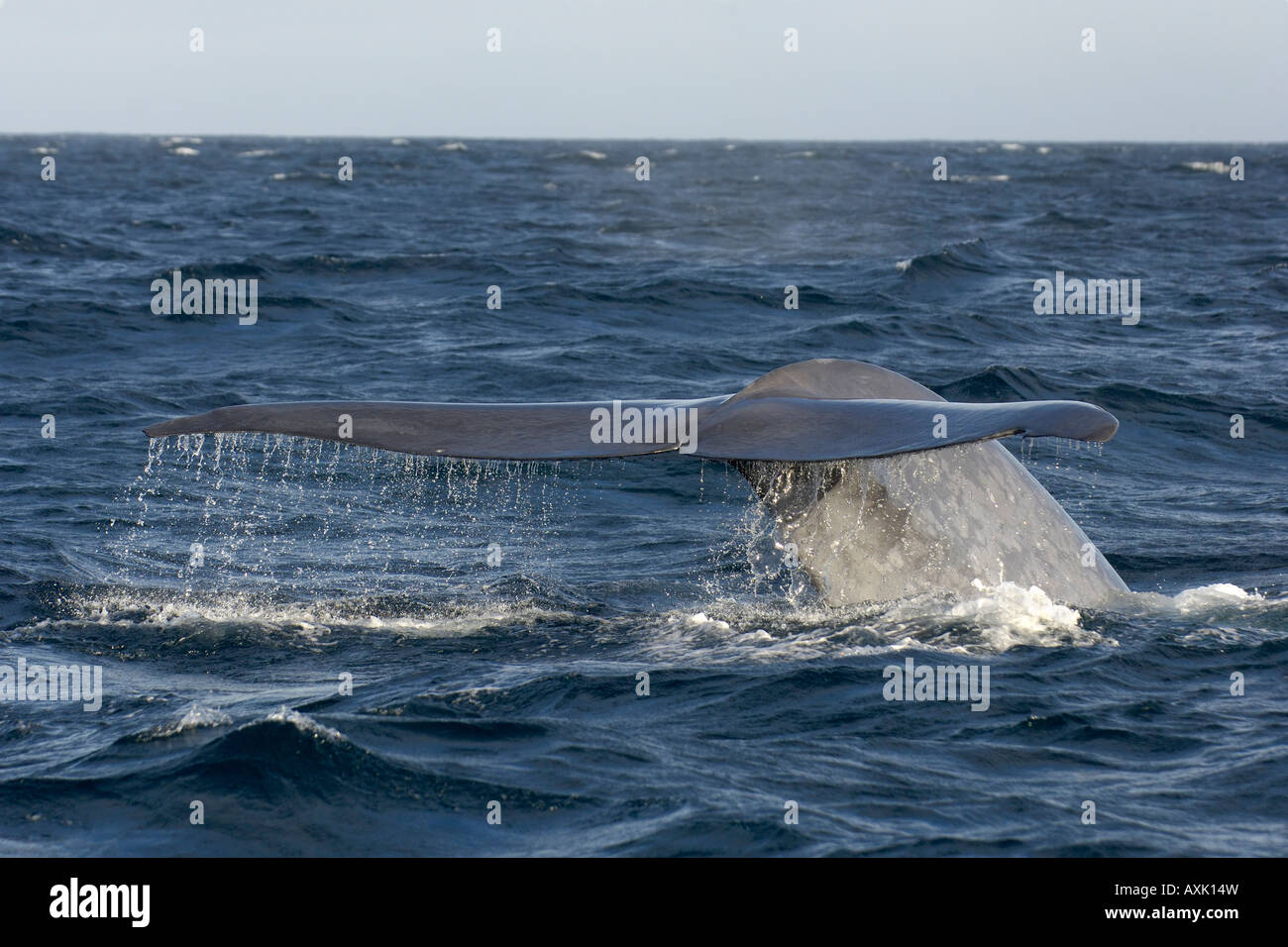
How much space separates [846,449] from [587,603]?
3537 millimetres

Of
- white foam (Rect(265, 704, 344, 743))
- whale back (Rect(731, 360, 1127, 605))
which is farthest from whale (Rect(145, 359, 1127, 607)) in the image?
white foam (Rect(265, 704, 344, 743))

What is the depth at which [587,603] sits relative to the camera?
8859 millimetres

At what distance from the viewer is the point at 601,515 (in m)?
11.7

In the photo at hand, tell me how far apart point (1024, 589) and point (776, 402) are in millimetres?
1873

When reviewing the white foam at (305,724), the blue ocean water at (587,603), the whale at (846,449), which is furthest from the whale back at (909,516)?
the white foam at (305,724)

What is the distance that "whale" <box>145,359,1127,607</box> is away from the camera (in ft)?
18.6

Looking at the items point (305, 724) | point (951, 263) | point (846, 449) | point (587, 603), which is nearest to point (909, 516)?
point (846, 449)

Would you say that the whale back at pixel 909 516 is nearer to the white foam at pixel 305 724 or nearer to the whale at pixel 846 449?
the whale at pixel 846 449

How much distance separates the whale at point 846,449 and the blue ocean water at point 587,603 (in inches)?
11.3

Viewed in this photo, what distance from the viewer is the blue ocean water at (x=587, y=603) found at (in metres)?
5.58

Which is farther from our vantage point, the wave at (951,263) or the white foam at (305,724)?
the wave at (951,263)

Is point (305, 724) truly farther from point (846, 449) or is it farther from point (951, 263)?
point (951, 263)
